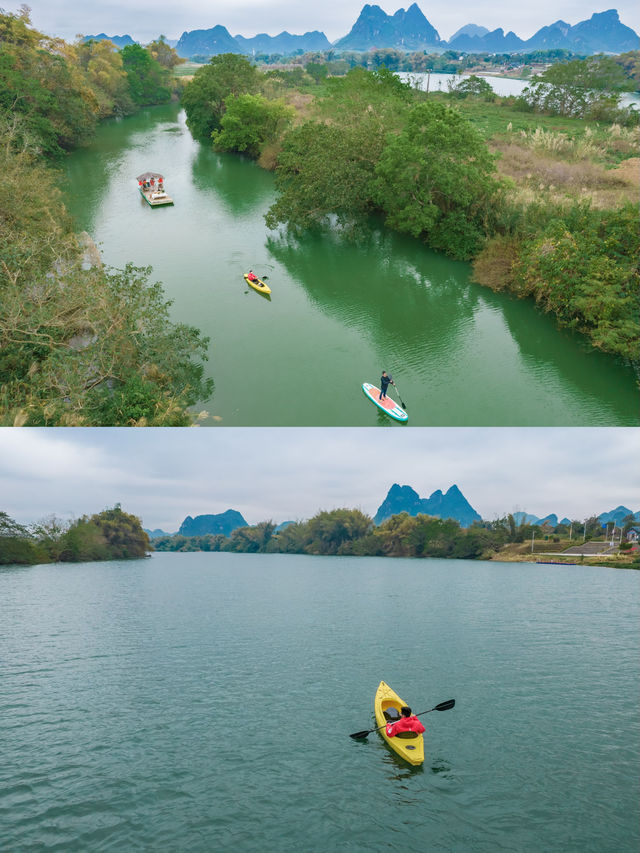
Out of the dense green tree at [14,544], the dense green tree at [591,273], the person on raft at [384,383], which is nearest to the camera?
the person on raft at [384,383]

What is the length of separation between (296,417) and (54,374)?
194 inches

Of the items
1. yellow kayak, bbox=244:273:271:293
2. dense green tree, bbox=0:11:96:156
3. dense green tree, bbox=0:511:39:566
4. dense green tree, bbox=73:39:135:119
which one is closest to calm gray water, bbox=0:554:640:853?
yellow kayak, bbox=244:273:271:293

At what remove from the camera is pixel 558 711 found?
9.26m

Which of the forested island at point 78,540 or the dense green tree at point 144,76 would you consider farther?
the dense green tree at point 144,76

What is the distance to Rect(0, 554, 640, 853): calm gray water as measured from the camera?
653cm

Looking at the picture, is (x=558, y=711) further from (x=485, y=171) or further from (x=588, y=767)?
(x=485, y=171)

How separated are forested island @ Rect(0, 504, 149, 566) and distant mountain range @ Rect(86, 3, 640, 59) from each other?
99.5 feet

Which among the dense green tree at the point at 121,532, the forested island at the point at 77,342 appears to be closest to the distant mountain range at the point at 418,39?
the forested island at the point at 77,342

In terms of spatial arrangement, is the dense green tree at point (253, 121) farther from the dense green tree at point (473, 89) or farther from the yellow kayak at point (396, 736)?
the yellow kayak at point (396, 736)

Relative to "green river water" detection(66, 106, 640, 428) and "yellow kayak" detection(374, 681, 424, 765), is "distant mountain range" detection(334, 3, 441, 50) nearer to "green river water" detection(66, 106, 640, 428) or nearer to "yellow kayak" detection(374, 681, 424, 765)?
"green river water" detection(66, 106, 640, 428)

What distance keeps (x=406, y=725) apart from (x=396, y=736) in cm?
22

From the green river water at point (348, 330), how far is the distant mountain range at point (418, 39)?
1393cm

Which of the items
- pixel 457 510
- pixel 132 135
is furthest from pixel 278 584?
pixel 132 135

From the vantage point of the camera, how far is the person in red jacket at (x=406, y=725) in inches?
311
